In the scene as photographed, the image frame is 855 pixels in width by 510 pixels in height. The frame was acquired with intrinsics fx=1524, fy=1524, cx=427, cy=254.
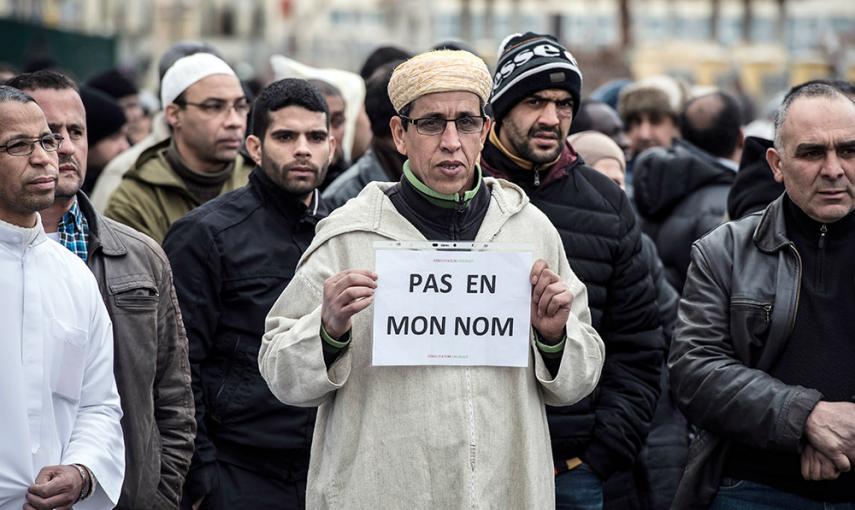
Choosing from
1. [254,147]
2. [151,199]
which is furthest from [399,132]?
[151,199]

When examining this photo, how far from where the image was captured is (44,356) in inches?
175

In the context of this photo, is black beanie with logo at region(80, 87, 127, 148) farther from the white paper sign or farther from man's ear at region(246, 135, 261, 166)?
the white paper sign

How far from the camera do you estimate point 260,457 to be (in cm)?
585

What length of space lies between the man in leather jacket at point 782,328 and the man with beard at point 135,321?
5.61 feet

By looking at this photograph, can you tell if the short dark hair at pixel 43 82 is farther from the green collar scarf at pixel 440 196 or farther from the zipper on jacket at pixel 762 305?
the zipper on jacket at pixel 762 305

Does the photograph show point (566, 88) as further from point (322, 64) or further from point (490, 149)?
point (322, 64)

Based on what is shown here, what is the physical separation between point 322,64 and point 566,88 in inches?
1952

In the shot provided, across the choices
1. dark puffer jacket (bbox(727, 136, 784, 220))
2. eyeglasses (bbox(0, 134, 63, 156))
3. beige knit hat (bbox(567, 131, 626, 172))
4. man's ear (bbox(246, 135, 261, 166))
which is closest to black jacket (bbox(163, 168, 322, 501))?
man's ear (bbox(246, 135, 261, 166))

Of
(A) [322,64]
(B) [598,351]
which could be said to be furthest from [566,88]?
(A) [322,64]

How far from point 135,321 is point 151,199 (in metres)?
2.13

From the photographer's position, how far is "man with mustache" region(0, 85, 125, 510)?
14.3ft

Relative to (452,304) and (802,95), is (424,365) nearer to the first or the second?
(452,304)

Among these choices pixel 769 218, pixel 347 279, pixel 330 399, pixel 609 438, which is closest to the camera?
pixel 347 279

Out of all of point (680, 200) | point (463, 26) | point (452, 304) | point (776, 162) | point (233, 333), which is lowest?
point (233, 333)
